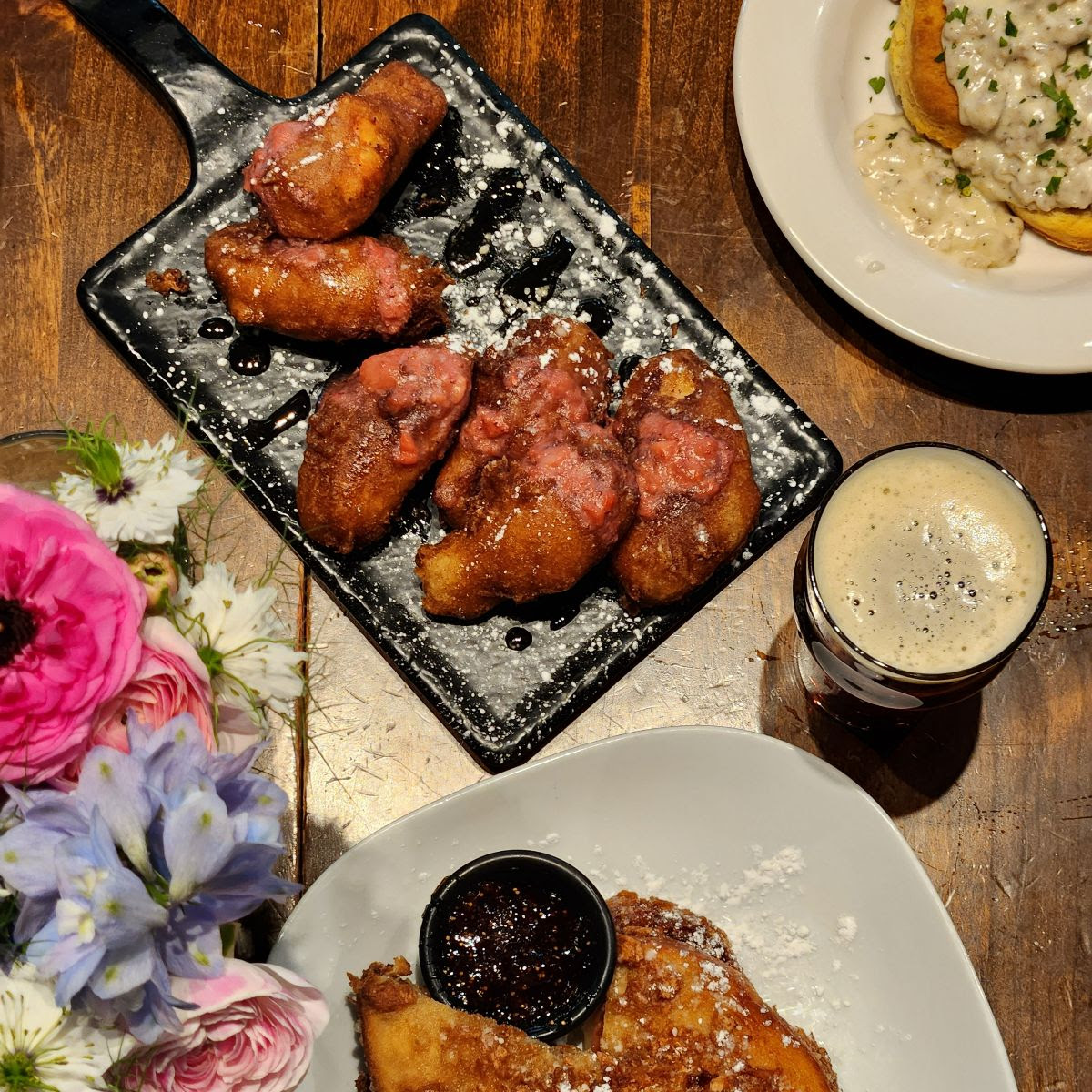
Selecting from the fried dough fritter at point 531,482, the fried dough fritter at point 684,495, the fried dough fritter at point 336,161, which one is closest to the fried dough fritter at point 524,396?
the fried dough fritter at point 531,482

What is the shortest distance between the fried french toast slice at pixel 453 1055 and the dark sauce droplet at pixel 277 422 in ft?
2.88

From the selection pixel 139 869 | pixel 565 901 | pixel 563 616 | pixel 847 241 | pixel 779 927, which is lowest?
pixel 779 927

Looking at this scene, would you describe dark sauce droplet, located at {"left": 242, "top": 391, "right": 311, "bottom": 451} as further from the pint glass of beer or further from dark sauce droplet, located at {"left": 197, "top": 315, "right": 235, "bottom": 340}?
the pint glass of beer

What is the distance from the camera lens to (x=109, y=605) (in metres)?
1.11

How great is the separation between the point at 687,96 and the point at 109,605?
1469 millimetres

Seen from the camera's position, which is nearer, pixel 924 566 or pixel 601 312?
pixel 924 566

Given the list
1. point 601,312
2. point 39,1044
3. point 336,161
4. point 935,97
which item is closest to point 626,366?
point 601,312

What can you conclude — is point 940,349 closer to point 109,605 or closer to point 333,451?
point 333,451

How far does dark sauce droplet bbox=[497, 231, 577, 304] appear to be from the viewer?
2.01 m

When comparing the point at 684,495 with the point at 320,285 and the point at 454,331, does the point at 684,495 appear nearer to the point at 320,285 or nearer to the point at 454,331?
the point at 454,331

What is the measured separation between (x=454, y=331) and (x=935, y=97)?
35.3 inches

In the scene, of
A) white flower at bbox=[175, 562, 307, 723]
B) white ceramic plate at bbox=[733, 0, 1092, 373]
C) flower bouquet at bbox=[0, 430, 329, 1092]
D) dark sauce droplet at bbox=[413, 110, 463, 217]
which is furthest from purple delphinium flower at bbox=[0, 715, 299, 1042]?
white ceramic plate at bbox=[733, 0, 1092, 373]

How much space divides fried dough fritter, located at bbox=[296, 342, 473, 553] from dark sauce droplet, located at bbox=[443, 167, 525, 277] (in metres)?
0.22

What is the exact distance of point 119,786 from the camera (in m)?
1.07
